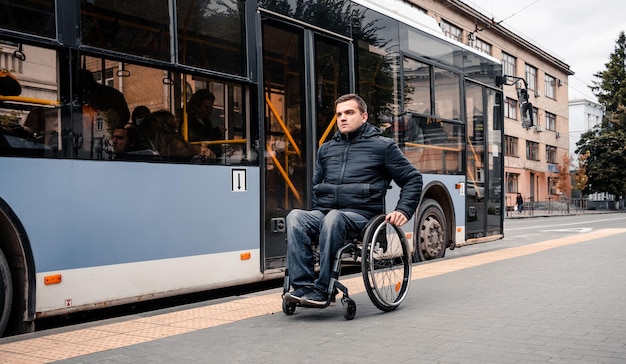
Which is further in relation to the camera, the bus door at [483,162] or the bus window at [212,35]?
the bus door at [483,162]

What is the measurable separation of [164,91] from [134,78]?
38 cm

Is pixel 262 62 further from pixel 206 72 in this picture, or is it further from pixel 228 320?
pixel 228 320

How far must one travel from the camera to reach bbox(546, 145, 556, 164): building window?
6925 centimetres

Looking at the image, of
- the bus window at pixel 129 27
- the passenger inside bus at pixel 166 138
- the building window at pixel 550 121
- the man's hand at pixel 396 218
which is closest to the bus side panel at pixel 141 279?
the passenger inside bus at pixel 166 138

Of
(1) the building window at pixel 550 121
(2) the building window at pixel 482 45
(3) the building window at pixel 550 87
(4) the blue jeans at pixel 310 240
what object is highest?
(2) the building window at pixel 482 45

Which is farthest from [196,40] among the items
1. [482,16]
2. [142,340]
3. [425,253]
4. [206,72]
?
[482,16]

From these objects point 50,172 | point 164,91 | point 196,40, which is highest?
point 196,40

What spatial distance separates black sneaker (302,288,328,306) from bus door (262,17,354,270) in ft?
A: 6.64

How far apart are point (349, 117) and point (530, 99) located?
191 feet

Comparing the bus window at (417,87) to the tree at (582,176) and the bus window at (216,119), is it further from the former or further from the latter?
the tree at (582,176)

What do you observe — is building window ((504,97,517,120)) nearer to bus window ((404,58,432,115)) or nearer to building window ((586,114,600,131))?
building window ((586,114,600,131))

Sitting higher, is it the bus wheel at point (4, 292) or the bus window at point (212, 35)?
the bus window at point (212, 35)

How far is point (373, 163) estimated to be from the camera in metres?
5.78

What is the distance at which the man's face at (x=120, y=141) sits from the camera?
5.83 m
